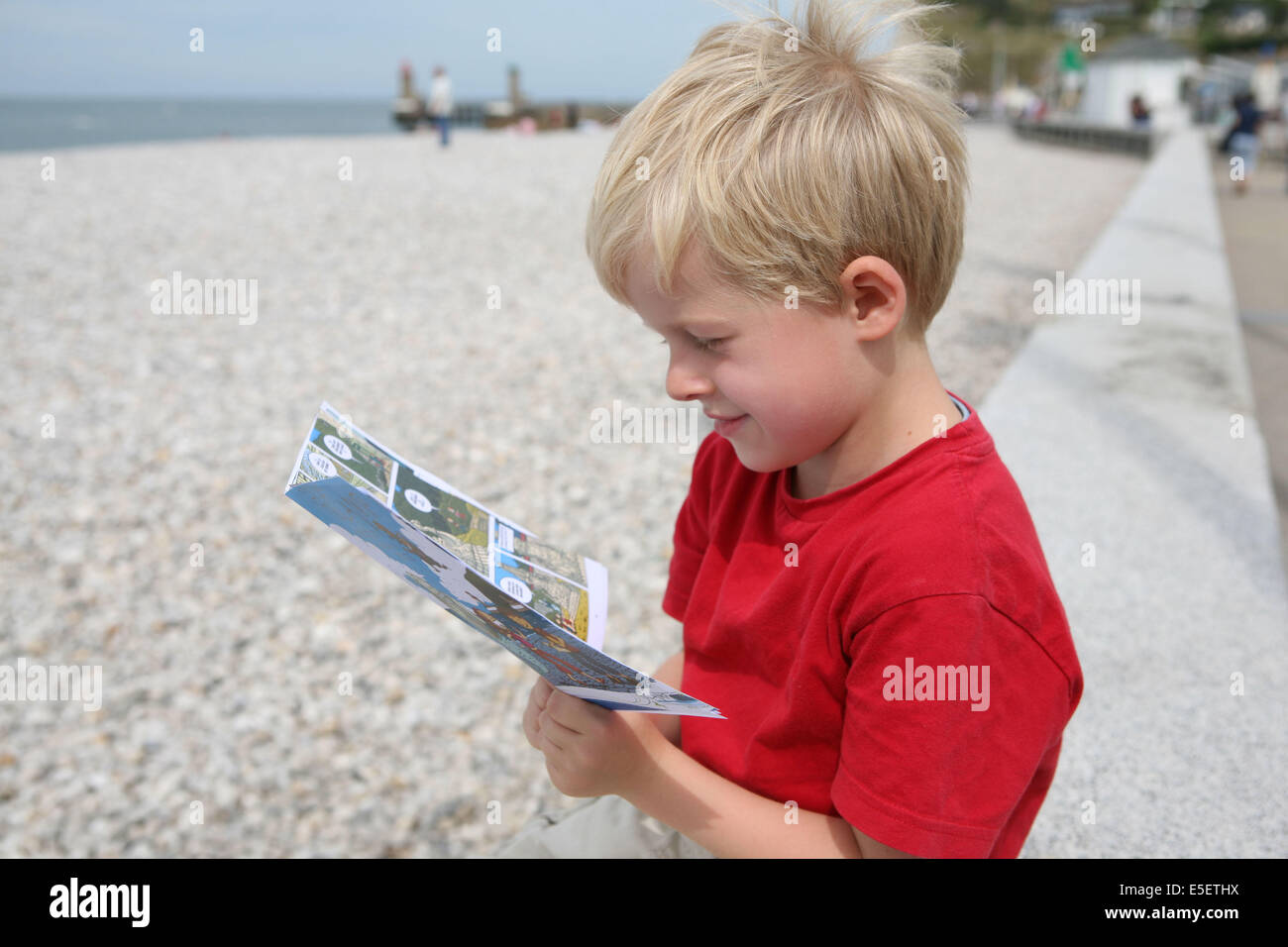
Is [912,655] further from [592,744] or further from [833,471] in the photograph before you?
[592,744]

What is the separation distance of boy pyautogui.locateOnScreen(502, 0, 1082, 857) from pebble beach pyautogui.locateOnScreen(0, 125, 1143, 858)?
67.9 inches

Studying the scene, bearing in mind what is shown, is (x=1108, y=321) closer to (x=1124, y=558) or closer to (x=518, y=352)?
(x=1124, y=558)

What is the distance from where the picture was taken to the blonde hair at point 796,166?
119 cm

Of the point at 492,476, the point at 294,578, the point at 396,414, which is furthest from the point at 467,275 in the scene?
the point at 294,578

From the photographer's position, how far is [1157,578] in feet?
9.25

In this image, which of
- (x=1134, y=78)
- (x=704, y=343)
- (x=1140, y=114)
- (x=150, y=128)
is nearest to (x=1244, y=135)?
(x=1140, y=114)

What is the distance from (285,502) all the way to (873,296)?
3.99 m

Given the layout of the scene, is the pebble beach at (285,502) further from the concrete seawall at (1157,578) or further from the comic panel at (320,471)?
the comic panel at (320,471)

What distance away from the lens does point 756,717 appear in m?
1.39

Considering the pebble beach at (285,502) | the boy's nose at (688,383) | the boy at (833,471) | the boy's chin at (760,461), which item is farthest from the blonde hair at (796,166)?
the pebble beach at (285,502)

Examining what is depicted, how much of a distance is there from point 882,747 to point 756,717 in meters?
0.28

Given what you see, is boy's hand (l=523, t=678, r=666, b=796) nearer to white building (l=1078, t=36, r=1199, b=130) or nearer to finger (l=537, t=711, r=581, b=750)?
finger (l=537, t=711, r=581, b=750)

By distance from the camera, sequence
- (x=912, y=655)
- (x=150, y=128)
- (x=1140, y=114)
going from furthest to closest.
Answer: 1. (x=150, y=128)
2. (x=1140, y=114)
3. (x=912, y=655)

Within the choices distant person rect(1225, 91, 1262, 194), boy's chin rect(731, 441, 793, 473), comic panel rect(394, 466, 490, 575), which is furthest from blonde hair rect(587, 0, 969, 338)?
distant person rect(1225, 91, 1262, 194)
